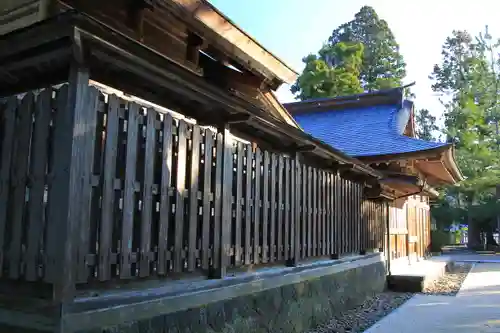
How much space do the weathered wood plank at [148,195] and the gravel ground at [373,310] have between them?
11.1 ft

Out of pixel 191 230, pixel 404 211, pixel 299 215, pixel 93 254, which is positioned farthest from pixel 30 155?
pixel 404 211

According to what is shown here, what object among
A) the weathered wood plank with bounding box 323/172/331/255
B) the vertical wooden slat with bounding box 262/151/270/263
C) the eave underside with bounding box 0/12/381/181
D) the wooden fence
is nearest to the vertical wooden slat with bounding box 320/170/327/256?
the weathered wood plank with bounding box 323/172/331/255

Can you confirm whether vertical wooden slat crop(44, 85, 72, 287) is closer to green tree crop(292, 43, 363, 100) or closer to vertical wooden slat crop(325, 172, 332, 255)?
vertical wooden slat crop(325, 172, 332, 255)

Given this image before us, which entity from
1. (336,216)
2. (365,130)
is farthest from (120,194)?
(365,130)

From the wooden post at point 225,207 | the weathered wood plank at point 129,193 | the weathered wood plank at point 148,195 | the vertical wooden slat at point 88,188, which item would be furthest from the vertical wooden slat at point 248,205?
the vertical wooden slat at point 88,188

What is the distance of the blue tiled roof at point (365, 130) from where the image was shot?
10.5m

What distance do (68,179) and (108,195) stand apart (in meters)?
0.36

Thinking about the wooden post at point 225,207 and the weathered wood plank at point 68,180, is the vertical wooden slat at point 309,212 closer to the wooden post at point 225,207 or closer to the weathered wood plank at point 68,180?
the wooden post at point 225,207

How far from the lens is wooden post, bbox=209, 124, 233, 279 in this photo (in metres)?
4.36

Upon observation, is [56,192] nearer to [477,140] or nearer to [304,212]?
[304,212]

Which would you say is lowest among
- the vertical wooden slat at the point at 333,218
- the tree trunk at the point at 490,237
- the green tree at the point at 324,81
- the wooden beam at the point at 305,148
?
the tree trunk at the point at 490,237

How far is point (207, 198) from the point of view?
13.9 feet

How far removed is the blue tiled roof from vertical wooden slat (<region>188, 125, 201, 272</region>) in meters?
6.98

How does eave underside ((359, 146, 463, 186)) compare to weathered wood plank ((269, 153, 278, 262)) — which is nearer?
weathered wood plank ((269, 153, 278, 262))
